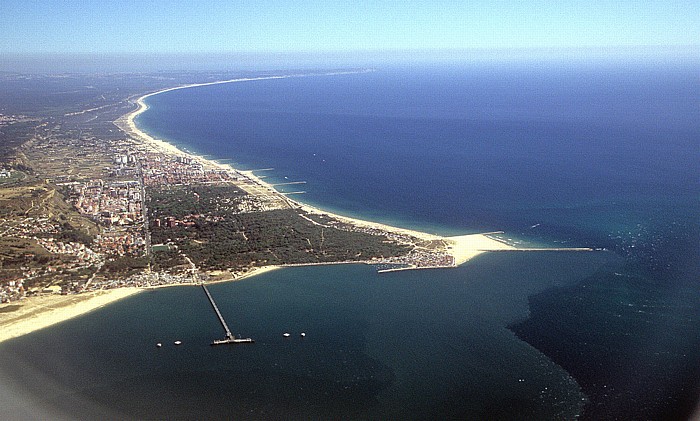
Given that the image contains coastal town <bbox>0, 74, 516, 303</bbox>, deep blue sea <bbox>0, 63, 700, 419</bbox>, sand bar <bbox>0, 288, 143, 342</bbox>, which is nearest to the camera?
deep blue sea <bbox>0, 63, 700, 419</bbox>

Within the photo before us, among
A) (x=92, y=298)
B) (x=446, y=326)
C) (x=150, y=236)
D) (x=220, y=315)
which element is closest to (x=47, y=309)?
(x=92, y=298)

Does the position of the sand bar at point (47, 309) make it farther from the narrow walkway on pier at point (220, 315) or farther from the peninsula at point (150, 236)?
the narrow walkway on pier at point (220, 315)

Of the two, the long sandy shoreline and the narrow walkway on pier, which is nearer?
the narrow walkway on pier

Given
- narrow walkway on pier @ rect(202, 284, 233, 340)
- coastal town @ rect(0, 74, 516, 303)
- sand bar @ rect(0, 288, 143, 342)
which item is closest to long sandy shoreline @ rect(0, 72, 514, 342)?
sand bar @ rect(0, 288, 143, 342)

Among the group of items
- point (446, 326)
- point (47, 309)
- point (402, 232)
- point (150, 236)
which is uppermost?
point (402, 232)

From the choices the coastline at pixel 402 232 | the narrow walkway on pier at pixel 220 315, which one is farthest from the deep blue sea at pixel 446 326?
the coastline at pixel 402 232

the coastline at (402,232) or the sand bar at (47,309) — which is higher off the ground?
the coastline at (402,232)

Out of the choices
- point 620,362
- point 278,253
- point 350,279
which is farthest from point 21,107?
point 620,362

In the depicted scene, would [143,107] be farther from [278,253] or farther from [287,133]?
[278,253]

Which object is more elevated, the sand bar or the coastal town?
the coastal town

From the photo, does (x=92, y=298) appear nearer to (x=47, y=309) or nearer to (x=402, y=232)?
(x=47, y=309)

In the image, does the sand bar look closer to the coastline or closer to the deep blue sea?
the deep blue sea

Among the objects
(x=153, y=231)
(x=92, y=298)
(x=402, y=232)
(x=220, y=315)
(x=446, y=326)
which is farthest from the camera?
(x=402, y=232)
